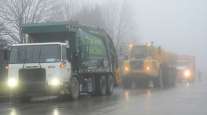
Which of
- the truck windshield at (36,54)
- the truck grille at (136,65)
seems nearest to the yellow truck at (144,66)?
the truck grille at (136,65)

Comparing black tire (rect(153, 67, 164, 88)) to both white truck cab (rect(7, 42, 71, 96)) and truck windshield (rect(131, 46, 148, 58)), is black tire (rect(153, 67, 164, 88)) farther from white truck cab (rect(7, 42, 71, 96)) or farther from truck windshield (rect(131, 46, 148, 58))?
white truck cab (rect(7, 42, 71, 96))

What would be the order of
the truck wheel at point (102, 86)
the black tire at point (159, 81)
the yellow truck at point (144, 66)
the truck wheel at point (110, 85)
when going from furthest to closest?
the black tire at point (159, 81), the yellow truck at point (144, 66), the truck wheel at point (110, 85), the truck wheel at point (102, 86)

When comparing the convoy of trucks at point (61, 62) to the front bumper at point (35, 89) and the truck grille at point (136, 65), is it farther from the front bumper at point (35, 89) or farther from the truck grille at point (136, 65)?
the truck grille at point (136, 65)

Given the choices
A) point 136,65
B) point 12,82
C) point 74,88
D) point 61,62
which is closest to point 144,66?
point 136,65

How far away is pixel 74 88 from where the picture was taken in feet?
72.9

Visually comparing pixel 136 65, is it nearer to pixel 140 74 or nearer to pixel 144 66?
pixel 144 66

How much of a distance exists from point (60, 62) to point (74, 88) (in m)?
1.82

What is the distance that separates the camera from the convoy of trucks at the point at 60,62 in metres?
20.8

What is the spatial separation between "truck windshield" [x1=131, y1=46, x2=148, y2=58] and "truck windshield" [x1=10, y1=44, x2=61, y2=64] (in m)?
16.9

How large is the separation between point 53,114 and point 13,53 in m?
6.33

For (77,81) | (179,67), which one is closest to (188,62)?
(179,67)

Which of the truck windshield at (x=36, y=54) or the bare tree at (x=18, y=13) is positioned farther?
the bare tree at (x=18, y=13)

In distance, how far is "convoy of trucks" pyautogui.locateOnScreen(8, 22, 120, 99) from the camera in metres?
20.8

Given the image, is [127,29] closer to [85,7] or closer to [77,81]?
[85,7]
